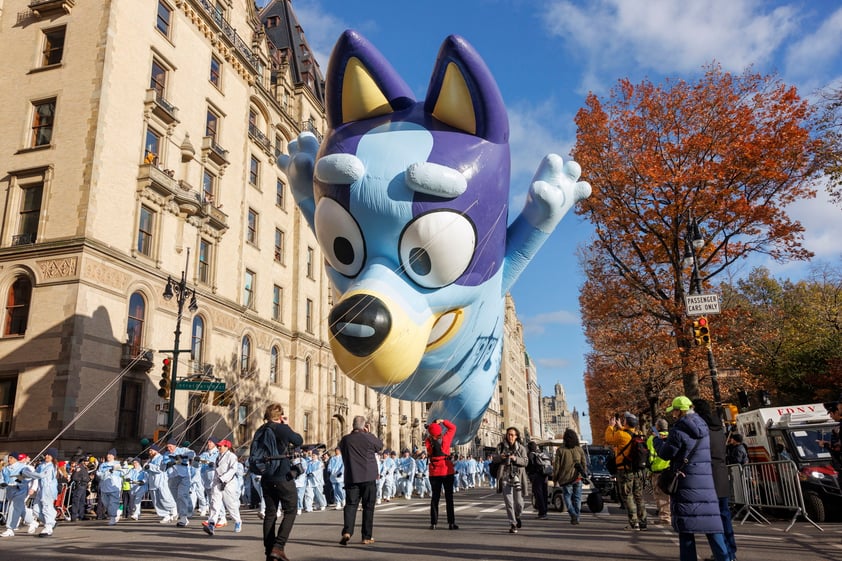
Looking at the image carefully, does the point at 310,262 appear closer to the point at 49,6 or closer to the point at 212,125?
the point at 212,125

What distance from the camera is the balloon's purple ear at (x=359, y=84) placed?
5.62 m

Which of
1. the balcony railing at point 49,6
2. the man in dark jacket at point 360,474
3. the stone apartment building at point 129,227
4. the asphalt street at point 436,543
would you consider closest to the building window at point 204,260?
the stone apartment building at point 129,227

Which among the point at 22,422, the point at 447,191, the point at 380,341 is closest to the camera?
the point at 380,341

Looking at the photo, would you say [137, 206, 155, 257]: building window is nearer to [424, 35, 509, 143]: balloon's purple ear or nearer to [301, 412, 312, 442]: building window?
[301, 412, 312, 442]: building window

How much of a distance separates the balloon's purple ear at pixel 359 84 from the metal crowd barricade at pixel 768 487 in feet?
29.0

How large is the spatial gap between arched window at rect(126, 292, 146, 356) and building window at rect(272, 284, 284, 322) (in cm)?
1040

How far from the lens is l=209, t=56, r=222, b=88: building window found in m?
26.9

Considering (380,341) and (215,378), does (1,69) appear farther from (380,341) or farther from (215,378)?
(380,341)

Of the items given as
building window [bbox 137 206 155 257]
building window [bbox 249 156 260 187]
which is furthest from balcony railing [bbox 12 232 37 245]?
building window [bbox 249 156 260 187]

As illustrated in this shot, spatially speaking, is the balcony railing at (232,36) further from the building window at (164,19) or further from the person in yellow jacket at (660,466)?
the person in yellow jacket at (660,466)

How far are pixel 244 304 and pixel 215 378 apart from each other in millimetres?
5100

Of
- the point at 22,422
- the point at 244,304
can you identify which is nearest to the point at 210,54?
the point at 244,304

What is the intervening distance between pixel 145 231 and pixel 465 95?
18584 mm

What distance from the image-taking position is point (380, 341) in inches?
187
